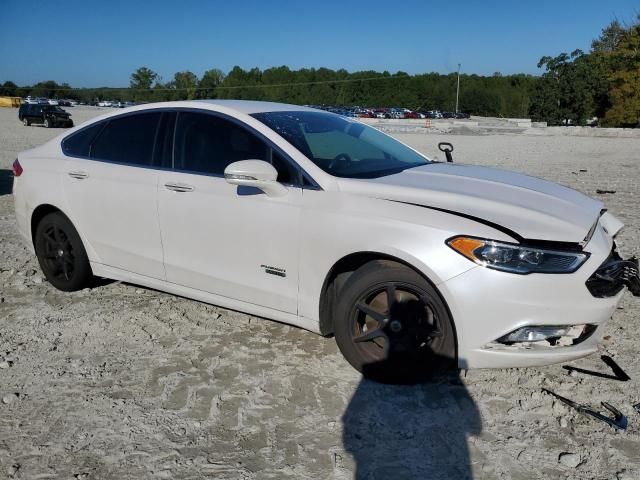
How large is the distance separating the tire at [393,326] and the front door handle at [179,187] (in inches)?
52.9

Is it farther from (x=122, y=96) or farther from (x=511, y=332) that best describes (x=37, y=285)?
(x=122, y=96)

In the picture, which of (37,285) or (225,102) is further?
(37,285)

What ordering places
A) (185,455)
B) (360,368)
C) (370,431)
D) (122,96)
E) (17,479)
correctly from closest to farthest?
(17,479)
(185,455)
(370,431)
(360,368)
(122,96)

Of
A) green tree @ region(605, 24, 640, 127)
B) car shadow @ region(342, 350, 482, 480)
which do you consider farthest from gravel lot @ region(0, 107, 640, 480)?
green tree @ region(605, 24, 640, 127)

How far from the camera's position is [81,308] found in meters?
4.76

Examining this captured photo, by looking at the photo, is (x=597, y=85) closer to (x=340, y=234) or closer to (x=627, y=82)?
(x=627, y=82)

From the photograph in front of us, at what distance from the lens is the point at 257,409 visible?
3.24 metres

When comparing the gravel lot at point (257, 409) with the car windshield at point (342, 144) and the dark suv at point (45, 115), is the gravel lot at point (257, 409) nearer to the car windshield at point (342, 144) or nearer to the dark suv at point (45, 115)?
the car windshield at point (342, 144)

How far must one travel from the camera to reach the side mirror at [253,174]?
139 inches

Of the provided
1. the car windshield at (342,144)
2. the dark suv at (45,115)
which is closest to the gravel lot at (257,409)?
the car windshield at (342,144)

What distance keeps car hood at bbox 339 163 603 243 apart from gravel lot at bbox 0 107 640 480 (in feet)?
3.25

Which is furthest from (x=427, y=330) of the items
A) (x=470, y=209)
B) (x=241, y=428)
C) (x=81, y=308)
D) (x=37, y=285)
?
(x=37, y=285)

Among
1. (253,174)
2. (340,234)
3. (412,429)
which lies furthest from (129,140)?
(412,429)

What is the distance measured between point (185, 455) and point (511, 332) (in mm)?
1761
